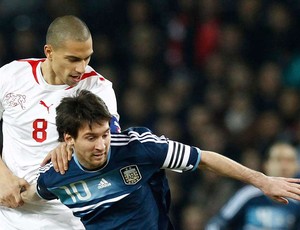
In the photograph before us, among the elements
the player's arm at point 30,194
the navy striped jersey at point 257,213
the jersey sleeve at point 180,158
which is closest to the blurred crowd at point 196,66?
the navy striped jersey at point 257,213

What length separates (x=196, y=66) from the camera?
10.1 m

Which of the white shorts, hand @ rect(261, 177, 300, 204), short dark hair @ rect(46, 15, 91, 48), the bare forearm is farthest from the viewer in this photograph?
the white shorts

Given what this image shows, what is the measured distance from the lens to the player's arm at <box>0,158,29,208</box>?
193 inches

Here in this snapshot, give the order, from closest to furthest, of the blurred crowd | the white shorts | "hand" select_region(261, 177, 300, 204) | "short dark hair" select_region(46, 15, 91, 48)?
"hand" select_region(261, 177, 300, 204), "short dark hair" select_region(46, 15, 91, 48), the white shorts, the blurred crowd

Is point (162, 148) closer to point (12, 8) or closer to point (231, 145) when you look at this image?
point (231, 145)

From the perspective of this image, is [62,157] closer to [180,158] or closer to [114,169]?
[114,169]

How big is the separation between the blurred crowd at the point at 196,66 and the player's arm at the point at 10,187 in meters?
3.95

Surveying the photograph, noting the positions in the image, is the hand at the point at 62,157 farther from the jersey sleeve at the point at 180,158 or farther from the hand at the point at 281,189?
the hand at the point at 281,189

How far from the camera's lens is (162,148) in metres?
4.65

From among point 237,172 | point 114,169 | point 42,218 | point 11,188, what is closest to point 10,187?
point 11,188

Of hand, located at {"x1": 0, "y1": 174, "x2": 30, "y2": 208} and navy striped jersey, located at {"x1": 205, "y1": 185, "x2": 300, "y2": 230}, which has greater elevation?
hand, located at {"x1": 0, "y1": 174, "x2": 30, "y2": 208}

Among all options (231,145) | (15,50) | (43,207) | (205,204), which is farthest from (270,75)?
(43,207)

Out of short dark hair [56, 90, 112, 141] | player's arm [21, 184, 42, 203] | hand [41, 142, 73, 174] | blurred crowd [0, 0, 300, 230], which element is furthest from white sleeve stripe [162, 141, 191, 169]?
blurred crowd [0, 0, 300, 230]

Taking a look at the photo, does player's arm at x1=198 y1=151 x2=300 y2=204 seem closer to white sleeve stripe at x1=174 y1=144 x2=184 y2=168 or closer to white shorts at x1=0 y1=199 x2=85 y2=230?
white sleeve stripe at x1=174 y1=144 x2=184 y2=168
